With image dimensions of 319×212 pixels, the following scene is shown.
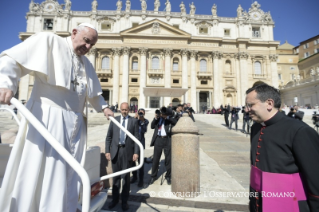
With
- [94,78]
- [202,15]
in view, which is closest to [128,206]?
[94,78]

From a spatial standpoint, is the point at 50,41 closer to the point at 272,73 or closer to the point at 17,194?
the point at 17,194

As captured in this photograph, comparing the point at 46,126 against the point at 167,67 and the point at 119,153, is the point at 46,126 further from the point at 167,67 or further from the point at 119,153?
the point at 167,67

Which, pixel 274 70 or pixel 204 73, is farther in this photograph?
pixel 274 70

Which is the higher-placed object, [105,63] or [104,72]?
[105,63]

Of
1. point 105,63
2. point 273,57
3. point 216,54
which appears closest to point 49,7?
point 105,63

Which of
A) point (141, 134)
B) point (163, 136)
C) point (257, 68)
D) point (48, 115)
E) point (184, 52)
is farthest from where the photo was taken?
point (257, 68)

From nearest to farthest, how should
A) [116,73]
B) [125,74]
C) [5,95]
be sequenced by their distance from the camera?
[5,95] → [125,74] → [116,73]

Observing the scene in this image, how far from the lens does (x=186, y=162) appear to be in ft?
11.6

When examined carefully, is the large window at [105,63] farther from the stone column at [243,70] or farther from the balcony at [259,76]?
the balcony at [259,76]

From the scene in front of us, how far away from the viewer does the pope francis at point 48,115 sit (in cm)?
136

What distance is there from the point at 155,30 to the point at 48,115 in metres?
33.2

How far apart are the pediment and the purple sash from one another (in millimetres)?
33112

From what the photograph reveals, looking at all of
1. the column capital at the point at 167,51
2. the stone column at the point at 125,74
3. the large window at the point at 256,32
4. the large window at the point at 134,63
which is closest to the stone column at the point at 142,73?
the large window at the point at 134,63

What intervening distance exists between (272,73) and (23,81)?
4383 centimetres
